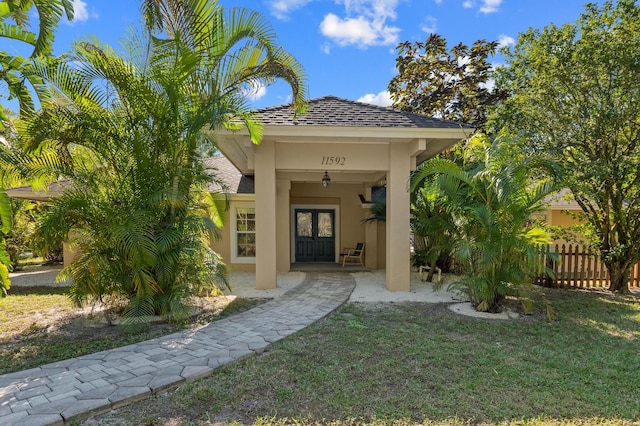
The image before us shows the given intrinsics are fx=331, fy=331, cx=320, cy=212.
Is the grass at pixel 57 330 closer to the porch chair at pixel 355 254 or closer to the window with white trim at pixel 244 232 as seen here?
the window with white trim at pixel 244 232

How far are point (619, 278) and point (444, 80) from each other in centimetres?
1196

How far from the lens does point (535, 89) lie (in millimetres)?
8430

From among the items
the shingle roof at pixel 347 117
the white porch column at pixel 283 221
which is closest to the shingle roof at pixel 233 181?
the white porch column at pixel 283 221

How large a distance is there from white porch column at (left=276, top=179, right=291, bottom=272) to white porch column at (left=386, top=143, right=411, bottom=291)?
4192mm

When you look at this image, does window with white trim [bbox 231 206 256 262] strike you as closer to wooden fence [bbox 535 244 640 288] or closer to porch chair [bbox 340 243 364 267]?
porch chair [bbox 340 243 364 267]

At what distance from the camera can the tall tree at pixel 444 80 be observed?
53.9 feet

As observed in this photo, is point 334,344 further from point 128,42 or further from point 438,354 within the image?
point 128,42

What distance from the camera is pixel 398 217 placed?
8570 mm

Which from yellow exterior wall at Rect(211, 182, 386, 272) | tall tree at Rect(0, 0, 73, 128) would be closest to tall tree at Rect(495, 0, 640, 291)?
yellow exterior wall at Rect(211, 182, 386, 272)

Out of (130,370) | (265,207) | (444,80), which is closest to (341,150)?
(265,207)

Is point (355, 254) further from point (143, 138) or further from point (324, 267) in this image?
point (143, 138)

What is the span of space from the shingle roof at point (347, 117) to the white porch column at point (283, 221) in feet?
10.5

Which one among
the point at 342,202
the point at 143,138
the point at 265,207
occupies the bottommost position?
the point at 265,207

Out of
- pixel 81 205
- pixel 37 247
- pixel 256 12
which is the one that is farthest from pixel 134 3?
pixel 37 247
